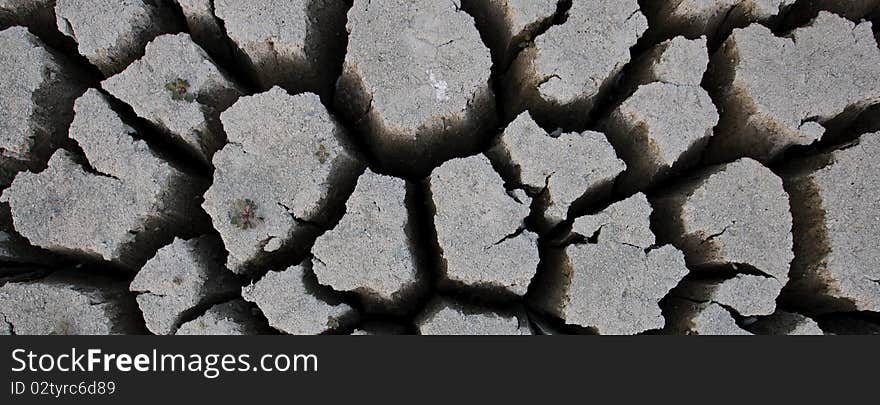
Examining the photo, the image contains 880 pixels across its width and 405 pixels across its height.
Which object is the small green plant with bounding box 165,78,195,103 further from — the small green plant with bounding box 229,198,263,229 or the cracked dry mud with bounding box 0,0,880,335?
the small green plant with bounding box 229,198,263,229

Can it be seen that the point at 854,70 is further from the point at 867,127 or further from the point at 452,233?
the point at 452,233

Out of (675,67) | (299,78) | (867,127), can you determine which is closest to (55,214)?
(299,78)

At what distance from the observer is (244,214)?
1.36 metres

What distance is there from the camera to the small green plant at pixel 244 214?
136 centimetres

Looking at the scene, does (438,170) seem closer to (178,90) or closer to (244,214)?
(244,214)

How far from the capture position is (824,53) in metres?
1.48

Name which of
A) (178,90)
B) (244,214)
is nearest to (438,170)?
(244,214)

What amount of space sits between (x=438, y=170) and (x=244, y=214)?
14.4 inches

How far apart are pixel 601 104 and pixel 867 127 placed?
61cm

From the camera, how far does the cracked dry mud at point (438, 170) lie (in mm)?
1342

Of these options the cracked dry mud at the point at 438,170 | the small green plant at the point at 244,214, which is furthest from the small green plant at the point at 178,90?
the small green plant at the point at 244,214

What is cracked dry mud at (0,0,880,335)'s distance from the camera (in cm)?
134

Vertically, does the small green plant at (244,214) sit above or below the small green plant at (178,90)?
below

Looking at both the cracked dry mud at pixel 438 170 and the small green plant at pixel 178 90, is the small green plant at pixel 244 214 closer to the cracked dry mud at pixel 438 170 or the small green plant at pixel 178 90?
the cracked dry mud at pixel 438 170
